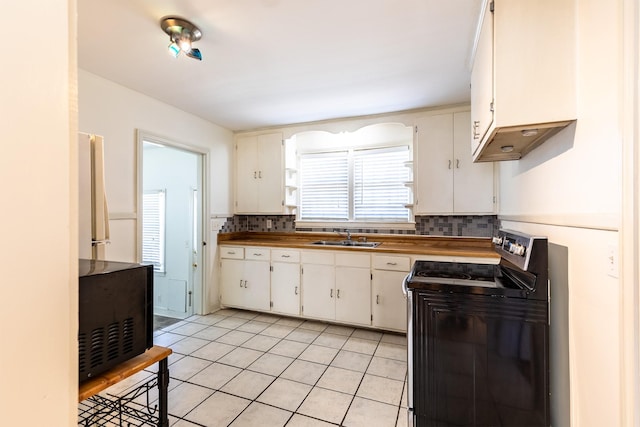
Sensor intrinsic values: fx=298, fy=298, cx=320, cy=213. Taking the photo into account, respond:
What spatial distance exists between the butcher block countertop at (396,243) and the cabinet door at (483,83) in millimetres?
1212

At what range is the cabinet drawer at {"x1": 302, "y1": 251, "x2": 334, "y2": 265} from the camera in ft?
10.9

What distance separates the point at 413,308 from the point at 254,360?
64.6 inches

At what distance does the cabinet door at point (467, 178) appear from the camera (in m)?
3.07

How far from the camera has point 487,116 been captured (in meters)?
1.55

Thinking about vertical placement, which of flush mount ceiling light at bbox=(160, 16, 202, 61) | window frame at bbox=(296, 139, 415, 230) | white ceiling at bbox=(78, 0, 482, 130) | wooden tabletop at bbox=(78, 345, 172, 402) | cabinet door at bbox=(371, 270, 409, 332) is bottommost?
cabinet door at bbox=(371, 270, 409, 332)


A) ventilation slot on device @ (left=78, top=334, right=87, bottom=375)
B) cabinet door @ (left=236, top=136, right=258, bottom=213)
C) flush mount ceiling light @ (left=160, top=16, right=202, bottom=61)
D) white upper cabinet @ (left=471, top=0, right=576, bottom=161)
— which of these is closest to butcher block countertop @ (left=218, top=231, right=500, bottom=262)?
cabinet door @ (left=236, top=136, right=258, bottom=213)

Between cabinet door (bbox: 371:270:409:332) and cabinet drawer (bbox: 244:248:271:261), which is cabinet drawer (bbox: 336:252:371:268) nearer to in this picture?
cabinet door (bbox: 371:270:409:332)

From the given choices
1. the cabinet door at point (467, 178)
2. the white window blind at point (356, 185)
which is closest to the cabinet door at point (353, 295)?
the white window blind at point (356, 185)

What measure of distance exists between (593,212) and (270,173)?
342 cm

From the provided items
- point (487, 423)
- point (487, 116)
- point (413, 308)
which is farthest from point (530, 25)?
point (487, 423)

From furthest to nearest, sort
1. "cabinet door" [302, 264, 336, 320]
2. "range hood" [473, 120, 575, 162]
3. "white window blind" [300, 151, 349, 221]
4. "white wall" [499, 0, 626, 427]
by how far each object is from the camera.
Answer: "white window blind" [300, 151, 349, 221], "cabinet door" [302, 264, 336, 320], "range hood" [473, 120, 575, 162], "white wall" [499, 0, 626, 427]

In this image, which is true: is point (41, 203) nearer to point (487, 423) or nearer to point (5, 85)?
point (5, 85)

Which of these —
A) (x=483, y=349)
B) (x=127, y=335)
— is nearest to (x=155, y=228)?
(x=127, y=335)

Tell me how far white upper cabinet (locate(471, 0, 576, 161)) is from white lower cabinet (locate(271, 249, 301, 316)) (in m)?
2.54
